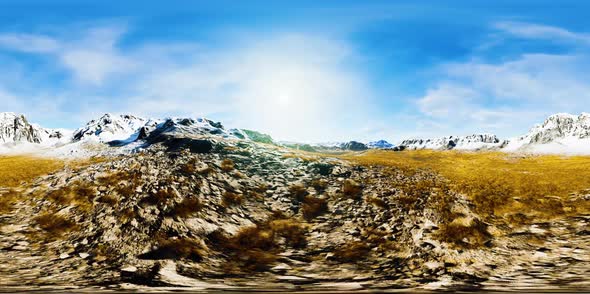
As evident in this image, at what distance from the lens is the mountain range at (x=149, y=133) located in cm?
4962

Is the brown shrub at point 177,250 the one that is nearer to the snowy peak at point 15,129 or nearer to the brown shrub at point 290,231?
the brown shrub at point 290,231

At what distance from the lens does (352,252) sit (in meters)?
16.1

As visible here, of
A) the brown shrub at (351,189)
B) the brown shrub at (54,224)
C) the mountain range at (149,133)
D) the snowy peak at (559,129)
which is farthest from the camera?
the snowy peak at (559,129)

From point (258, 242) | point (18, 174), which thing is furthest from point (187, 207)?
point (18, 174)

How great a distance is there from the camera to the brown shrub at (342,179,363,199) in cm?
2372

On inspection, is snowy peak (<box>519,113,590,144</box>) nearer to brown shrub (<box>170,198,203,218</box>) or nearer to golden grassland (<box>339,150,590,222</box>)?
golden grassland (<box>339,150,590,222</box>)

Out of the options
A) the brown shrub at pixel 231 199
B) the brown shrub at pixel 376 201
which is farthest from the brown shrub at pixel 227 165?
the brown shrub at pixel 376 201

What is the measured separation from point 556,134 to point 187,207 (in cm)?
17744

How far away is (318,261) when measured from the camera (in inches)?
598

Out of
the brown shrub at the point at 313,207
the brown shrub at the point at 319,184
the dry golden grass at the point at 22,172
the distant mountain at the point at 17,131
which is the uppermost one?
the distant mountain at the point at 17,131

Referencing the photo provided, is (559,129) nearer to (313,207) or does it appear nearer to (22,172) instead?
(313,207)

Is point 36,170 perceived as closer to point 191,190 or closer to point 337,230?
point 191,190

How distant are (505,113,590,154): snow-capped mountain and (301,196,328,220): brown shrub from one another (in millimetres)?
143160

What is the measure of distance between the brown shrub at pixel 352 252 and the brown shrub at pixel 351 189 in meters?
6.76
